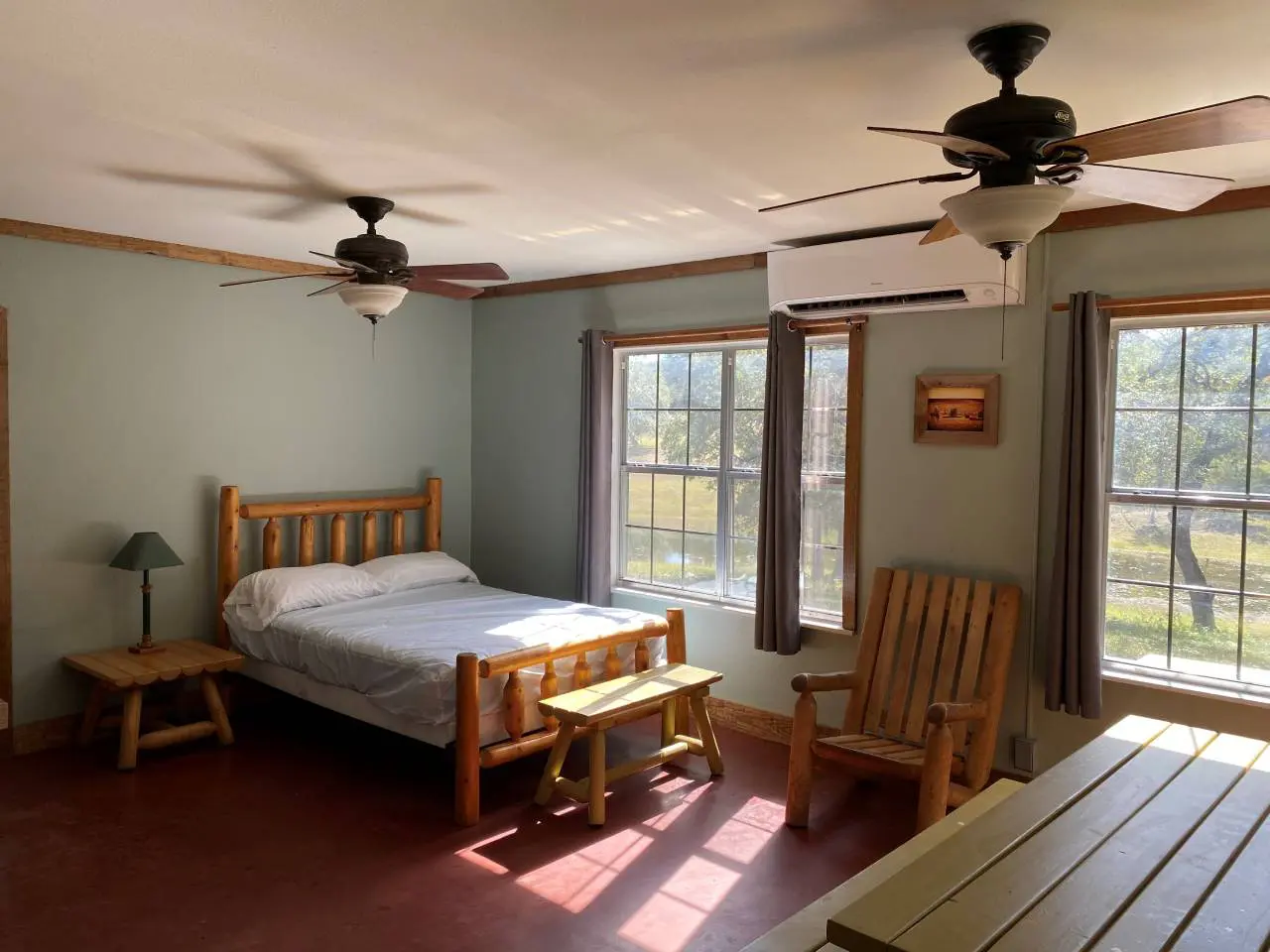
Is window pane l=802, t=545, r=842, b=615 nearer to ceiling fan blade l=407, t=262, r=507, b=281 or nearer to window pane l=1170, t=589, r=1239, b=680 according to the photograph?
window pane l=1170, t=589, r=1239, b=680

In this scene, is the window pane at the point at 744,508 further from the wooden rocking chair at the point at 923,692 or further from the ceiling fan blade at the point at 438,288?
the ceiling fan blade at the point at 438,288

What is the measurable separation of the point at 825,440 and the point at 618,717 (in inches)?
69.8

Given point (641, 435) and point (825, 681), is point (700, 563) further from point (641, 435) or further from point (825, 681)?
point (825, 681)

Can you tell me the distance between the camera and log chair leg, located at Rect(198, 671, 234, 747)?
447cm

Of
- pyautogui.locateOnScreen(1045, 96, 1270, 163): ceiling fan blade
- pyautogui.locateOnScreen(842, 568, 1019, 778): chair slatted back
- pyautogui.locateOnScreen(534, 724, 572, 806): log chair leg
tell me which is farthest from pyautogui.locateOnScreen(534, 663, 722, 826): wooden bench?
pyautogui.locateOnScreen(1045, 96, 1270, 163): ceiling fan blade

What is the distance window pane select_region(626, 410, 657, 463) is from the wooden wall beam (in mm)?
1973

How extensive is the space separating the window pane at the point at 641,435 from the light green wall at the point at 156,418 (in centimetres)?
144

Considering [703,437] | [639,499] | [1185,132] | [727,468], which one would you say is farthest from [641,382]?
[1185,132]

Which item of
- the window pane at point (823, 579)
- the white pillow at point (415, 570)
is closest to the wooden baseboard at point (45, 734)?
the white pillow at point (415, 570)

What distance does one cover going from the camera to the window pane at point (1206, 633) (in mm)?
3539

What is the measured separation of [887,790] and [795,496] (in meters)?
1.39

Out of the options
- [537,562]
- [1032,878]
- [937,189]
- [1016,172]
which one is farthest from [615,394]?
[1032,878]

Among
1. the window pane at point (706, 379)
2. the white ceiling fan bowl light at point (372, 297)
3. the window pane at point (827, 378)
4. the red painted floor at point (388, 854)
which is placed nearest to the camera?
the red painted floor at point (388, 854)

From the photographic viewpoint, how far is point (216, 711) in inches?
176
